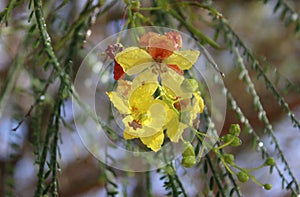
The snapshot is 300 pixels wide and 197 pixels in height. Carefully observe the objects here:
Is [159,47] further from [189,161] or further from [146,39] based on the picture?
[189,161]

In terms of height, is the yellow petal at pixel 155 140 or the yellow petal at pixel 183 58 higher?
the yellow petal at pixel 183 58

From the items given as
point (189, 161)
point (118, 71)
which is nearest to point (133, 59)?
point (118, 71)

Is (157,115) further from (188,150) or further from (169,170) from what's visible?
(169,170)

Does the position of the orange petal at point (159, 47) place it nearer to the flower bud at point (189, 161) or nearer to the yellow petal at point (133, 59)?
the yellow petal at point (133, 59)

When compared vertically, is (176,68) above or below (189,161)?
above

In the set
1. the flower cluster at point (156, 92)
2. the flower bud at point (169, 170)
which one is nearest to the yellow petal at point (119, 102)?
the flower cluster at point (156, 92)

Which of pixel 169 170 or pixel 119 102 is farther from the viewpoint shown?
pixel 169 170

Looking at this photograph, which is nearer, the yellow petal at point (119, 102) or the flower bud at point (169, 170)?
the yellow petal at point (119, 102)

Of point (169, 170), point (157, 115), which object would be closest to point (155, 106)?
point (157, 115)
